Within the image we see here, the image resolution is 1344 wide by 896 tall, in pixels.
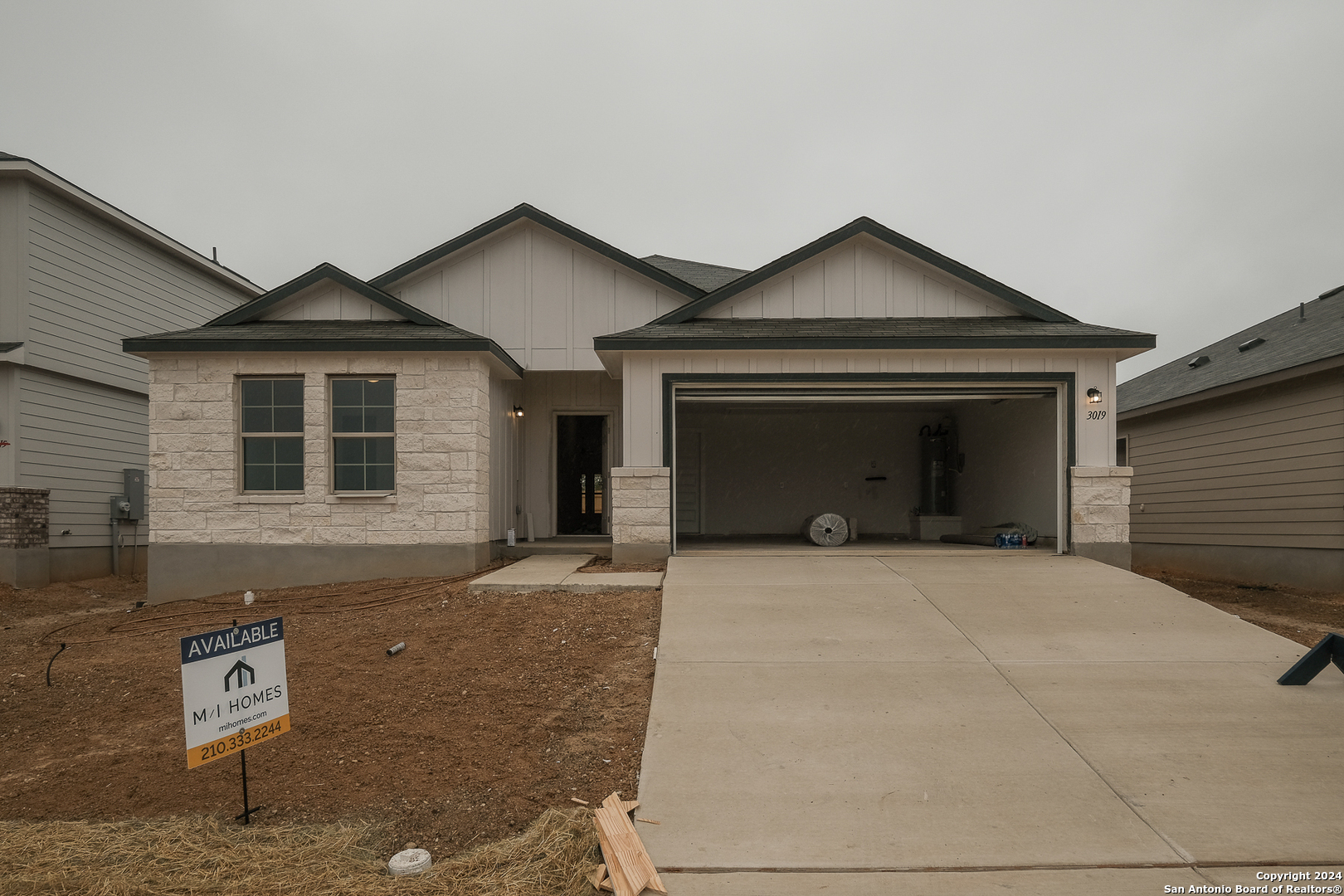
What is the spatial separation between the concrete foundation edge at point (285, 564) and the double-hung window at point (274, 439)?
87 centimetres

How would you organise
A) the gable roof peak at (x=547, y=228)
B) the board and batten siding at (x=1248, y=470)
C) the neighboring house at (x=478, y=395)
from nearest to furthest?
the neighboring house at (x=478, y=395) → the board and batten siding at (x=1248, y=470) → the gable roof peak at (x=547, y=228)

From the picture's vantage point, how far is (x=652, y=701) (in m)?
5.04

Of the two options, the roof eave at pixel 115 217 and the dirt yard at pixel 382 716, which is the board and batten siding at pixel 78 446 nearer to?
the roof eave at pixel 115 217

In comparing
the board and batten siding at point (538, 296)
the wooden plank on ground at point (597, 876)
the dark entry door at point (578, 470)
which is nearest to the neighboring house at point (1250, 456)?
the board and batten siding at point (538, 296)

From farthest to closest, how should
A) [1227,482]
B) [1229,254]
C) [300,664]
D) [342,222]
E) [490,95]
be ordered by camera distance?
[342,222], [1229,254], [490,95], [1227,482], [300,664]

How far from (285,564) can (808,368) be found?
24.0ft

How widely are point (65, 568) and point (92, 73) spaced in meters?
27.5

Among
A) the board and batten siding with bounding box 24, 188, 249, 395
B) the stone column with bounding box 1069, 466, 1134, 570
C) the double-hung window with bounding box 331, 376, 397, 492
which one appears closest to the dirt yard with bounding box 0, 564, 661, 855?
the double-hung window with bounding box 331, 376, 397, 492

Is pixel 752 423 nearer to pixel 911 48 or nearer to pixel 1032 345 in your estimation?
pixel 1032 345

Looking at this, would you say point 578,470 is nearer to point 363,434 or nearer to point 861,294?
point 363,434

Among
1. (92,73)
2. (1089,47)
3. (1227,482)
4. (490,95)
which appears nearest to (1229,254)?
(1089,47)

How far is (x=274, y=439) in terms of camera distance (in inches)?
389

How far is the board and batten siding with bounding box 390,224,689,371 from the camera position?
1195cm

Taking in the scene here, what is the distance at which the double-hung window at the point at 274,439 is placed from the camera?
988 centimetres
